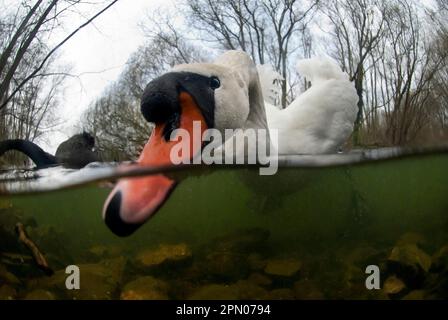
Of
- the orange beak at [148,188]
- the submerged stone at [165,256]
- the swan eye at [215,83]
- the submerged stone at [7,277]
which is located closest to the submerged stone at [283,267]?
the submerged stone at [165,256]

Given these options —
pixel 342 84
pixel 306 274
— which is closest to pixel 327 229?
pixel 306 274

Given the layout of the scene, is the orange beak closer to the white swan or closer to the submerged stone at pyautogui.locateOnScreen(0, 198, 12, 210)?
the white swan

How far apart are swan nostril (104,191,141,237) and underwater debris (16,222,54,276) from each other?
0.85 feet

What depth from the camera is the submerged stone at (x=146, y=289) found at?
1.18 metres

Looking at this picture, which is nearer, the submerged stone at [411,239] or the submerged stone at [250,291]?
the submerged stone at [250,291]

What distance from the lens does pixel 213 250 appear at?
1.24 meters

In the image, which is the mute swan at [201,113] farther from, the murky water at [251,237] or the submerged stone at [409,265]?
the submerged stone at [409,265]

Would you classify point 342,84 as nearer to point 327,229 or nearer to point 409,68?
point 409,68

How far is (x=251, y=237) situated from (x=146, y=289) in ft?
0.87

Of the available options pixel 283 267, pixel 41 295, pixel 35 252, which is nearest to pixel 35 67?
pixel 35 252

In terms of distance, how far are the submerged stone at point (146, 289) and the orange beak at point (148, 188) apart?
0.40 feet

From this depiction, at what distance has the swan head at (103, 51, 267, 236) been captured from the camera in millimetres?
1101

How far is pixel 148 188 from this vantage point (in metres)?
1.12

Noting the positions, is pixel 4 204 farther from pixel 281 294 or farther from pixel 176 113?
pixel 281 294
